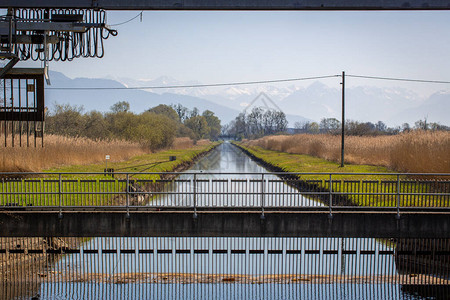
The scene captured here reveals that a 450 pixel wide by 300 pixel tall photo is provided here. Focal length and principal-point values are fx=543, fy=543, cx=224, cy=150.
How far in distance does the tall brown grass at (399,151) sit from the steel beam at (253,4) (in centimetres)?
1294

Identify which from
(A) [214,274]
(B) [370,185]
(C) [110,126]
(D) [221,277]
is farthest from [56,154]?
(C) [110,126]

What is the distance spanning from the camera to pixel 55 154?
39875mm

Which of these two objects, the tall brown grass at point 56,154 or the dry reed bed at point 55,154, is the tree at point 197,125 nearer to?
the tall brown grass at point 56,154

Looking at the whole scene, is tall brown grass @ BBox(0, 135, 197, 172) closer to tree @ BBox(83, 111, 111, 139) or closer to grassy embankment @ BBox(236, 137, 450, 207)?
tree @ BBox(83, 111, 111, 139)

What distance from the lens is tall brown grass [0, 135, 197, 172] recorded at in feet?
108

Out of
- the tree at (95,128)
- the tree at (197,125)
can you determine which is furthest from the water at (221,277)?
the tree at (197,125)

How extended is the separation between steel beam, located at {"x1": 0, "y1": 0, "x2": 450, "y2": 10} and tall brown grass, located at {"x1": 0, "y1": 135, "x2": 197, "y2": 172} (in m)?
12.4

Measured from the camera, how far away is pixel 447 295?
17781 millimetres

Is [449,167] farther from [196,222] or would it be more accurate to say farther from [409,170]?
[196,222]

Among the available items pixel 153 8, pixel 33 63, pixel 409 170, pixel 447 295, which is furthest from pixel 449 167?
pixel 33 63

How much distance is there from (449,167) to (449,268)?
35.8 ft

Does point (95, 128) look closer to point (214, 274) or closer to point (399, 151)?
point (399, 151)

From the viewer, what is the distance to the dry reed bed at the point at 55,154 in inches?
1302

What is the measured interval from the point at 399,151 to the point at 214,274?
2232 cm
